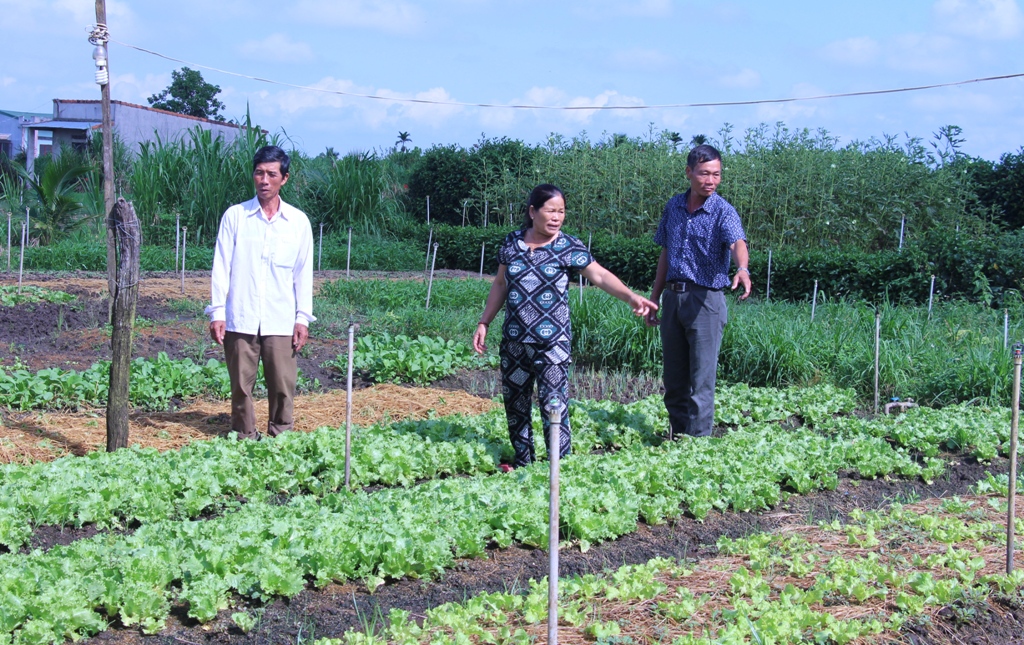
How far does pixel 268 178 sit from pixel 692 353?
2.80 m

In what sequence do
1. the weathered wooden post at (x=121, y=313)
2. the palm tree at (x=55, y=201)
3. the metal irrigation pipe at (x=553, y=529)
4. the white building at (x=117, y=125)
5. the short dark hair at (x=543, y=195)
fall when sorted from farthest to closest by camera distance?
the white building at (x=117, y=125) < the palm tree at (x=55, y=201) < the weathered wooden post at (x=121, y=313) < the short dark hair at (x=543, y=195) < the metal irrigation pipe at (x=553, y=529)

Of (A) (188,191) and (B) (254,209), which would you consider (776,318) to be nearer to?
(B) (254,209)

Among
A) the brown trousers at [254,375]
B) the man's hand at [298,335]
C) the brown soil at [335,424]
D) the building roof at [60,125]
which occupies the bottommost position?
the brown soil at [335,424]

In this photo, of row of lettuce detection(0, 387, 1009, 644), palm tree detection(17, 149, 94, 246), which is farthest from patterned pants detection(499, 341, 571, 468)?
palm tree detection(17, 149, 94, 246)

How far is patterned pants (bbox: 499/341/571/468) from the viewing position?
518cm

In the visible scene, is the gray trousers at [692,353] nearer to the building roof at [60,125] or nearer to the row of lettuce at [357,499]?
the row of lettuce at [357,499]

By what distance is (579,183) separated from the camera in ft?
65.5

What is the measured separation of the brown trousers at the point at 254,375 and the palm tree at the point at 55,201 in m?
15.3

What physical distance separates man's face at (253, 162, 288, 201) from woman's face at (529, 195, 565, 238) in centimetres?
153

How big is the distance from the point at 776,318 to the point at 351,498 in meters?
6.67

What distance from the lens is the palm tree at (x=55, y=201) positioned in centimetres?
1897

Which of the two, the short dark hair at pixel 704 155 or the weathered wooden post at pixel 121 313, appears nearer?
the weathered wooden post at pixel 121 313

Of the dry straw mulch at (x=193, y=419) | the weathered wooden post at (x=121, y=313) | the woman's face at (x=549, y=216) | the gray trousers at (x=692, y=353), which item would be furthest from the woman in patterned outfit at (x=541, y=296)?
the weathered wooden post at (x=121, y=313)

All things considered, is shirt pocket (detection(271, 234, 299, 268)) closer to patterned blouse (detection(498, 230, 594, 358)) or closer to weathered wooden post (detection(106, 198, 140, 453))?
weathered wooden post (detection(106, 198, 140, 453))
